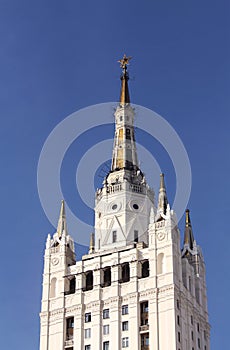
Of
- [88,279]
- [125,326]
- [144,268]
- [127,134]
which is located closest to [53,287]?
[88,279]

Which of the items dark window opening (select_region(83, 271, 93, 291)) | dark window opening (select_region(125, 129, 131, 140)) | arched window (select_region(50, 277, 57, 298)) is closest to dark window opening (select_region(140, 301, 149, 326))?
dark window opening (select_region(83, 271, 93, 291))

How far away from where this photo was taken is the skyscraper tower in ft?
327

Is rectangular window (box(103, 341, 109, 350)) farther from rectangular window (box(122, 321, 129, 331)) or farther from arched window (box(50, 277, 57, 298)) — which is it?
arched window (box(50, 277, 57, 298))

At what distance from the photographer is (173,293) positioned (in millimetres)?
99688

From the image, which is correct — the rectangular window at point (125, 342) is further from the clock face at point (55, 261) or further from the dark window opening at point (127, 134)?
the dark window opening at point (127, 134)

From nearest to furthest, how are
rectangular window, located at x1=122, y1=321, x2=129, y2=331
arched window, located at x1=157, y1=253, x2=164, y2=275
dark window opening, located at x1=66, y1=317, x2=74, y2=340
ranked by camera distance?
rectangular window, located at x1=122, y1=321, x2=129, y2=331 → arched window, located at x1=157, y1=253, x2=164, y2=275 → dark window opening, located at x1=66, y1=317, x2=74, y2=340

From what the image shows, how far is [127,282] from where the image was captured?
104312 millimetres

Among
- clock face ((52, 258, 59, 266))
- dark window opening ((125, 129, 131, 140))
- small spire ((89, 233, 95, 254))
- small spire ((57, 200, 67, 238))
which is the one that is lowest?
clock face ((52, 258, 59, 266))

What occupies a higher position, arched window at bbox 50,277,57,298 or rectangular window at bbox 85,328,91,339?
arched window at bbox 50,277,57,298

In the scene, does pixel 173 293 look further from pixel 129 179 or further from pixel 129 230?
pixel 129 179

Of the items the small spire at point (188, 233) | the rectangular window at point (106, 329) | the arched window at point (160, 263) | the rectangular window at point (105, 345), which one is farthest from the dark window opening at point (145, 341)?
the small spire at point (188, 233)

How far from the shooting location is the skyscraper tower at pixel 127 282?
99.7 m

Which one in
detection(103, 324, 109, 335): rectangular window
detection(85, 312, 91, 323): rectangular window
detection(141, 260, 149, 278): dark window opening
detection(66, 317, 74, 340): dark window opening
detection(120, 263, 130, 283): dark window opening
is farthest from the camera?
detection(120, 263, 130, 283): dark window opening

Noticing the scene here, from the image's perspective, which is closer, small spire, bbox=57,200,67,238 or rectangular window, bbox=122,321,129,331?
rectangular window, bbox=122,321,129,331
